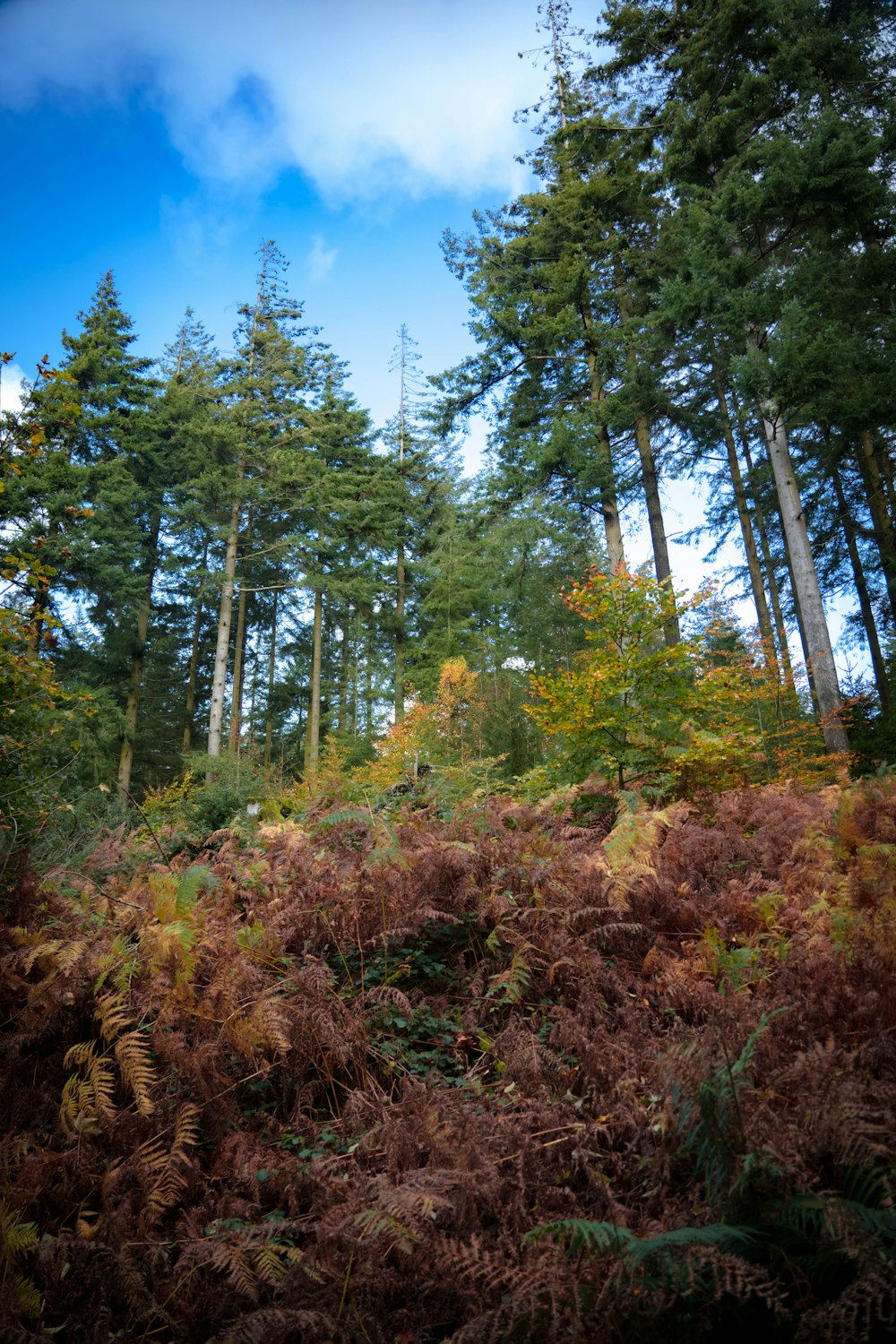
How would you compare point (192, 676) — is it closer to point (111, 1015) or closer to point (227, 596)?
point (227, 596)

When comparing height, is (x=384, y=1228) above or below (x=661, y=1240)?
below

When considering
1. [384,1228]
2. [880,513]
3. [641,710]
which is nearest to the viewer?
[384,1228]

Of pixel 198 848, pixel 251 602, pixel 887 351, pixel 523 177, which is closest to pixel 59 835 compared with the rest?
pixel 198 848

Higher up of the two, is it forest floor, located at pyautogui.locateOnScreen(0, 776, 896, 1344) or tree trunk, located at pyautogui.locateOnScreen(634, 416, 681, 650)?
tree trunk, located at pyautogui.locateOnScreen(634, 416, 681, 650)

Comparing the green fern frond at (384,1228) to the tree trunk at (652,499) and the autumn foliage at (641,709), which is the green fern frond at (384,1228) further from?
the tree trunk at (652,499)

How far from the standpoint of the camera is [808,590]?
1141 cm

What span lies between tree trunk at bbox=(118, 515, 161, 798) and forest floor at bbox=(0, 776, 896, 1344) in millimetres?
17309

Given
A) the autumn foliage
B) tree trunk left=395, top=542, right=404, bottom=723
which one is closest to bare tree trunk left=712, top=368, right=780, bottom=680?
the autumn foliage

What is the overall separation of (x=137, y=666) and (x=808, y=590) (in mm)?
19932

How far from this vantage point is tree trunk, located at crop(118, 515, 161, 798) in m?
20.2

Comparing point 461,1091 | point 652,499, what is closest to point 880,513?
point 652,499

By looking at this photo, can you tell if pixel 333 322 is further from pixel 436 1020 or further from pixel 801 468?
pixel 436 1020

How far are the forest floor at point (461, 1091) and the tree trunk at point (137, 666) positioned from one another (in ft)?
56.8

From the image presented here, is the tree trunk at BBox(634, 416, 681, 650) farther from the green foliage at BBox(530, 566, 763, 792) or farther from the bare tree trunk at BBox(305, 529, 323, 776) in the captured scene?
the bare tree trunk at BBox(305, 529, 323, 776)
